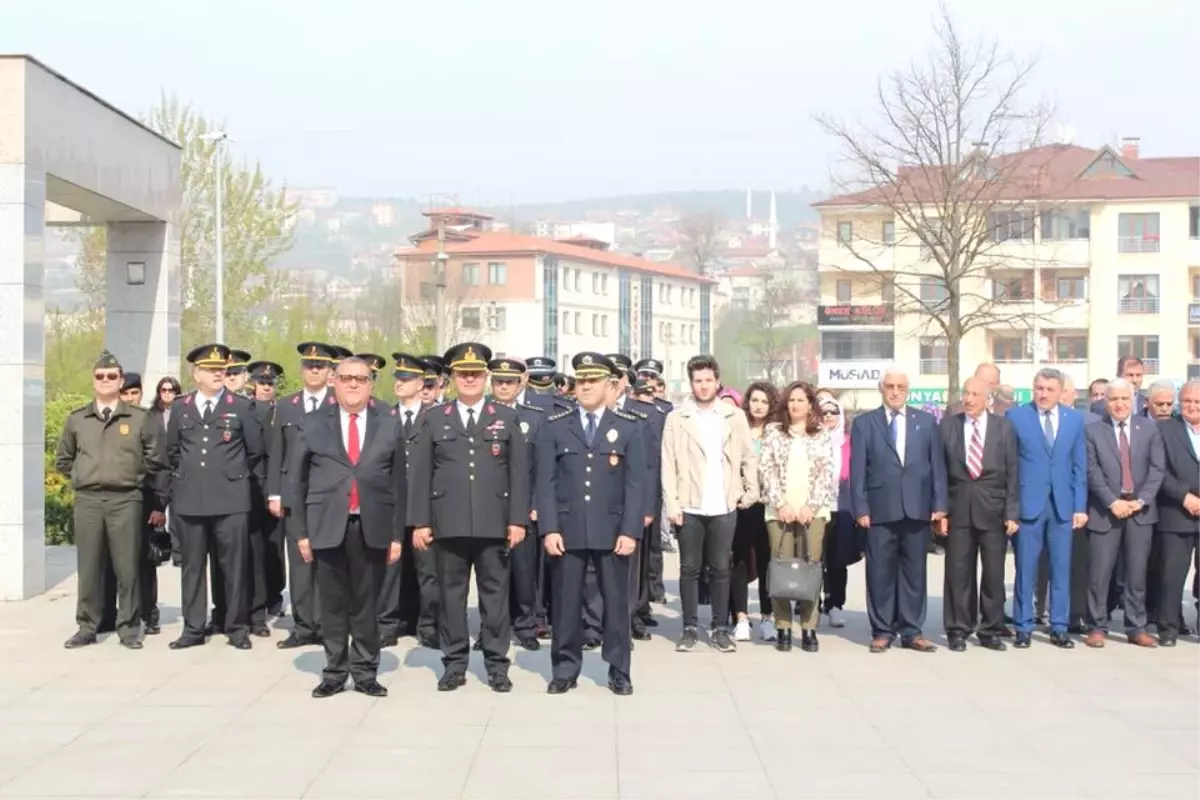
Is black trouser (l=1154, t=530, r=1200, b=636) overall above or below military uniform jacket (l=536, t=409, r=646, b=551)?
A: below

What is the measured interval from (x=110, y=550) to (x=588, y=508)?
156 inches

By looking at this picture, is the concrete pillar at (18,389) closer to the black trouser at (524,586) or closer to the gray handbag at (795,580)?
the black trouser at (524,586)

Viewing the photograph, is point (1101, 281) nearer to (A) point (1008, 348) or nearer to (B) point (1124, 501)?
(A) point (1008, 348)

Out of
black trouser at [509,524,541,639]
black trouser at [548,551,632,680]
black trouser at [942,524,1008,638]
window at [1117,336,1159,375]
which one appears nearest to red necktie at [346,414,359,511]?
black trouser at [548,551,632,680]

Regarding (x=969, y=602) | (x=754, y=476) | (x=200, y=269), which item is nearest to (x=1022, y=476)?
(x=969, y=602)

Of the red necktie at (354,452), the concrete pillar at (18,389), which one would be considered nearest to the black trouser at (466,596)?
the red necktie at (354,452)

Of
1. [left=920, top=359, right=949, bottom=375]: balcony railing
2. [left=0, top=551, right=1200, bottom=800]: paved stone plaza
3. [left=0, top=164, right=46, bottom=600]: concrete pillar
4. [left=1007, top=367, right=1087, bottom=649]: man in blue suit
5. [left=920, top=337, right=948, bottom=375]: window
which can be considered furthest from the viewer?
[left=920, top=359, right=949, bottom=375]: balcony railing

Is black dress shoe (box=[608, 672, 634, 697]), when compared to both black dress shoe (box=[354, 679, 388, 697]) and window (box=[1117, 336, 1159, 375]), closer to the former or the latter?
black dress shoe (box=[354, 679, 388, 697])

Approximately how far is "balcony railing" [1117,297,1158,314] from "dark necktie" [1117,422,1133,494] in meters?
63.0

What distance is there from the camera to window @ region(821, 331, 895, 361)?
7550 centimetres

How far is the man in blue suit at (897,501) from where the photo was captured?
38.3ft

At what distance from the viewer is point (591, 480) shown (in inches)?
395

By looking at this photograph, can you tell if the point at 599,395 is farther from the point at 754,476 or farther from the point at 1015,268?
the point at 1015,268

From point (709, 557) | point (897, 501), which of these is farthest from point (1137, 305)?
point (709, 557)
